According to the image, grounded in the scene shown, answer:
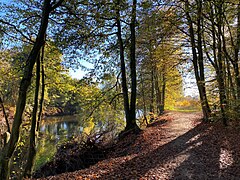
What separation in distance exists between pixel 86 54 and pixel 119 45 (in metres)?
2.06

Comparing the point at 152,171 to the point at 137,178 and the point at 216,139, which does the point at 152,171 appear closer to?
the point at 137,178

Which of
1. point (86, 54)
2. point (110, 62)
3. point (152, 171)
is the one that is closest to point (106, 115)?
point (110, 62)

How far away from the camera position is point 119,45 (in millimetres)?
11109

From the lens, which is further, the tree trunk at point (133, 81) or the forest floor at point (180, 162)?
the tree trunk at point (133, 81)

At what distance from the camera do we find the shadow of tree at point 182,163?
185 inches

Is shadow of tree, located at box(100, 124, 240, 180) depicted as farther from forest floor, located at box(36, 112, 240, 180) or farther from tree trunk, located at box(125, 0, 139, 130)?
tree trunk, located at box(125, 0, 139, 130)

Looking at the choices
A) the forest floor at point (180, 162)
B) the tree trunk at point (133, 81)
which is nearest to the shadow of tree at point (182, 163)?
Answer: the forest floor at point (180, 162)

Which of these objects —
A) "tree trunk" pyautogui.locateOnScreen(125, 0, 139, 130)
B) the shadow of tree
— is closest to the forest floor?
the shadow of tree

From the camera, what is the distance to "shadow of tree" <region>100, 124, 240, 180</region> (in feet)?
15.4

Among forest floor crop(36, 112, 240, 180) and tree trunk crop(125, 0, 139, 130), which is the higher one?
tree trunk crop(125, 0, 139, 130)

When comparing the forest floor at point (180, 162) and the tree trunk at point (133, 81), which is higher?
the tree trunk at point (133, 81)

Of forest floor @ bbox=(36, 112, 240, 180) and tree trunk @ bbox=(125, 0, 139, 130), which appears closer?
forest floor @ bbox=(36, 112, 240, 180)

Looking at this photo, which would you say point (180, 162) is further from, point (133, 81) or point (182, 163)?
point (133, 81)

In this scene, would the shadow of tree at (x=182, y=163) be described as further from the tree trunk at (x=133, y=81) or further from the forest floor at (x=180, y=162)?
the tree trunk at (x=133, y=81)
